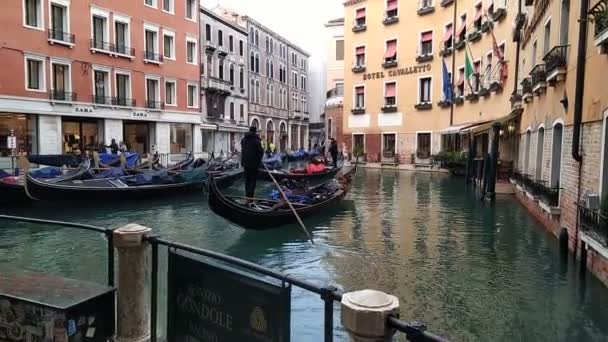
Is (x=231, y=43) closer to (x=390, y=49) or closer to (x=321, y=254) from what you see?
(x=390, y=49)

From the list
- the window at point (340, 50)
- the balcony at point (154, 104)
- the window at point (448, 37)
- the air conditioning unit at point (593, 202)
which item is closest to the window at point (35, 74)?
the balcony at point (154, 104)

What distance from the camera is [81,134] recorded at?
18.2 metres

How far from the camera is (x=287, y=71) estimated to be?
39500 mm

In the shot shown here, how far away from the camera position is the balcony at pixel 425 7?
20.6 m

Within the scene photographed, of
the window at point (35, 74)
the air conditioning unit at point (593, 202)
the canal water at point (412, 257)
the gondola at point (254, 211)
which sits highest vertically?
the window at point (35, 74)

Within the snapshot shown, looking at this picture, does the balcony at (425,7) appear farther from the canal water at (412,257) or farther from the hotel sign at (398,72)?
the canal water at (412,257)

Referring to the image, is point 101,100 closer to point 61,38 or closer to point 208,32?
point 61,38

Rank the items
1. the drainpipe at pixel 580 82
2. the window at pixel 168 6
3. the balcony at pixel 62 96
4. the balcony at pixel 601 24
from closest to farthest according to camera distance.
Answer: the balcony at pixel 601 24 → the drainpipe at pixel 580 82 → the balcony at pixel 62 96 → the window at pixel 168 6

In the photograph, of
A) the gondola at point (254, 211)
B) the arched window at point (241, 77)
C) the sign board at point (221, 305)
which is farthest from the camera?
the arched window at point (241, 77)

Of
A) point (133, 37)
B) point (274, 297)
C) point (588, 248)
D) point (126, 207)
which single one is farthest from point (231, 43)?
point (274, 297)

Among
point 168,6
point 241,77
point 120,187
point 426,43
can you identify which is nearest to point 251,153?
point 120,187

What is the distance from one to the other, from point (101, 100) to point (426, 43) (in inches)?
538

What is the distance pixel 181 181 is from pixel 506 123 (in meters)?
8.26

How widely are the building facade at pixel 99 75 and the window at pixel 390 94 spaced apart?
30.1 feet
